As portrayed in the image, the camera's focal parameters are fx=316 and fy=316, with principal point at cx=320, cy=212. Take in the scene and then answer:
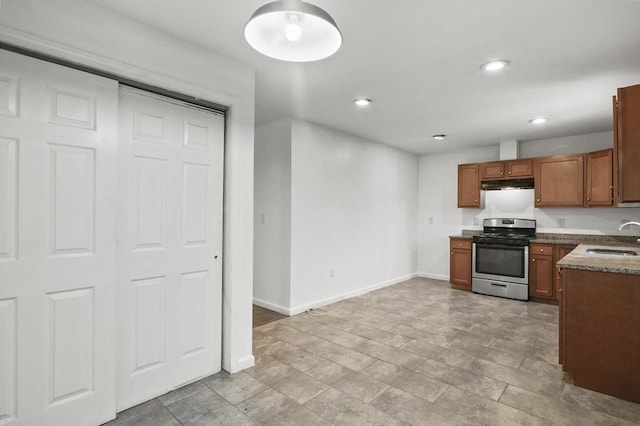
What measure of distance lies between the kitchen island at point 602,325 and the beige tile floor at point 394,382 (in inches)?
4.9

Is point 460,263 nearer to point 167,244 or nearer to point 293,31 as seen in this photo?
point 167,244

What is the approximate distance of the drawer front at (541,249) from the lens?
4638 mm

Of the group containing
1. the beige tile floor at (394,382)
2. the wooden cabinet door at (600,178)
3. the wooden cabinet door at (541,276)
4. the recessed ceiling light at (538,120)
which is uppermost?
the recessed ceiling light at (538,120)

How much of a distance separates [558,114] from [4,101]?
5140mm

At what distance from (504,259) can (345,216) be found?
8.54 feet

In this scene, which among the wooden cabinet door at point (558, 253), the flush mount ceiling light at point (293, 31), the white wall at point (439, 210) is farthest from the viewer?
the white wall at point (439, 210)

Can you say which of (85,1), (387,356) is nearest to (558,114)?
(387,356)

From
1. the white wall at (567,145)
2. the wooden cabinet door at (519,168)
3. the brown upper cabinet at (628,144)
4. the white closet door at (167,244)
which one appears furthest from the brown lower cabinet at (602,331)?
the white wall at (567,145)

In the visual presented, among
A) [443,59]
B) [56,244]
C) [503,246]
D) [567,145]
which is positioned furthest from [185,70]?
[567,145]

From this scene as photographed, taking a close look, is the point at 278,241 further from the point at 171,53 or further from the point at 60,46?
the point at 60,46

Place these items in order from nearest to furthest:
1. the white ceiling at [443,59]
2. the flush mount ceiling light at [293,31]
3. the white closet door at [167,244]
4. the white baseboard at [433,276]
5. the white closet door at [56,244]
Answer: the flush mount ceiling light at [293,31]
the white closet door at [56,244]
the white ceiling at [443,59]
the white closet door at [167,244]
the white baseboard at [433,276]

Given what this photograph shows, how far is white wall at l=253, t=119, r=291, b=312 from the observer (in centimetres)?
411

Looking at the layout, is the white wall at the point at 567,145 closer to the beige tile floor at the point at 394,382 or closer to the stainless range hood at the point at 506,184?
the stainless range hood at the point at 506,184

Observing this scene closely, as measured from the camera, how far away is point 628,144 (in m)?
2.38
